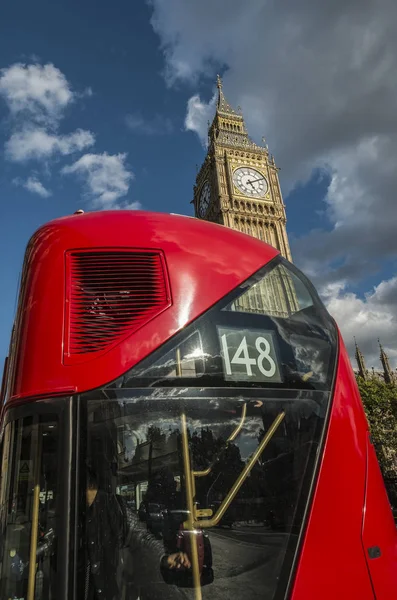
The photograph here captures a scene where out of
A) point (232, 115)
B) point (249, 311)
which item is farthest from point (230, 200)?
point (249, 311)

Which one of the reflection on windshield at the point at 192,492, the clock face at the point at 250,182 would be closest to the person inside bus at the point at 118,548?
the reflection on windshield at the point at 192,492

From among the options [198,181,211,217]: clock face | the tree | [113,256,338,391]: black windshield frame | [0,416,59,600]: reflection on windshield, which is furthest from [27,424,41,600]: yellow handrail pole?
[198,181,211,217]: clock face

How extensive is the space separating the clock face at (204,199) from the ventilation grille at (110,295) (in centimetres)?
4282

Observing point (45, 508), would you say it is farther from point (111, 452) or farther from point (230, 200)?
point (230, 200)

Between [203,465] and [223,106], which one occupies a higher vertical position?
[223,106]

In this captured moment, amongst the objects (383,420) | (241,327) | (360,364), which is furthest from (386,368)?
(241,327)

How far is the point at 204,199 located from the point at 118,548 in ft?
151

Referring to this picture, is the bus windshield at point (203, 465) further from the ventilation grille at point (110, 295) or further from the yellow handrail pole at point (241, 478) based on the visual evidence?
the ventilation grille at point (110, 295)

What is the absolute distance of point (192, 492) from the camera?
88.7 inches

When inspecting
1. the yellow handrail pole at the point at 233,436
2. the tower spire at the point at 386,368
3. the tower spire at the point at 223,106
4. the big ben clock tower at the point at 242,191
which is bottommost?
the yellow handrail pole at the point at 233,436

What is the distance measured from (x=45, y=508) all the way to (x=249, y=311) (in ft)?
5.60

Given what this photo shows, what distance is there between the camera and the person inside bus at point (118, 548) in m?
2.06

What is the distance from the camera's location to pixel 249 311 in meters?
2.86

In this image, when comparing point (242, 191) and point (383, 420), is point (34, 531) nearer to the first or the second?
point (383, 420)
